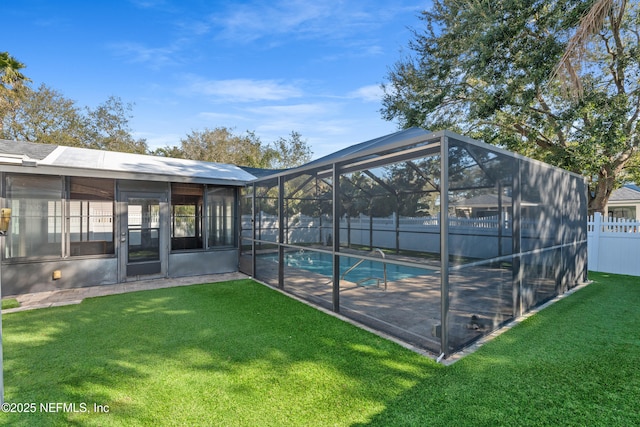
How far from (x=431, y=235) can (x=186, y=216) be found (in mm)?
5793

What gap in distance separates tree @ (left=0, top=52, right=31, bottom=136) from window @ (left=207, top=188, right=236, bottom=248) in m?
11.3

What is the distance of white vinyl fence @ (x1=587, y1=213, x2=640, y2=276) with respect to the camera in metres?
6.82

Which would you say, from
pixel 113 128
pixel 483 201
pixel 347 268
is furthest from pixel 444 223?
pixel 113 128

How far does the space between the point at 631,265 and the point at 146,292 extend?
33.1 feet

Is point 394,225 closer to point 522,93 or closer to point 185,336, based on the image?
point 522,93

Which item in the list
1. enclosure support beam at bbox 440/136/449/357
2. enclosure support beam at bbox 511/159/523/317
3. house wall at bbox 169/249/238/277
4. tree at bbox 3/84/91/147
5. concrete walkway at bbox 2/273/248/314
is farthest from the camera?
tree at bbox 3/84/91/147

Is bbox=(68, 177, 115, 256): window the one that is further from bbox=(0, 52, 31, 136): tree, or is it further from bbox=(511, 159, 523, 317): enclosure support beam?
bbox=(0, 52, 31, 136): tree

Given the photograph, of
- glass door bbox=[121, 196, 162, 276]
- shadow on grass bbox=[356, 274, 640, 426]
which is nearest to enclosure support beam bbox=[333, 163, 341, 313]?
shadow on grass bbox=[356, 274, 640, 426]

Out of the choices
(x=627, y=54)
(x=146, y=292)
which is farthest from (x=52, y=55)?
(x=627, y=54)

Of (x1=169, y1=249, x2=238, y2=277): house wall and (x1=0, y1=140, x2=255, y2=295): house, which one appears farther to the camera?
(x1=169, y1=249, x2=238, y2=277): house wall

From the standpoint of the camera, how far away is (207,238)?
743 cm

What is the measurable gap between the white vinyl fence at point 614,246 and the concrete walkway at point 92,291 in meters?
8.30

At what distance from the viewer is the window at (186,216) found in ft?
23.5

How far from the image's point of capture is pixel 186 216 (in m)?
7.42
